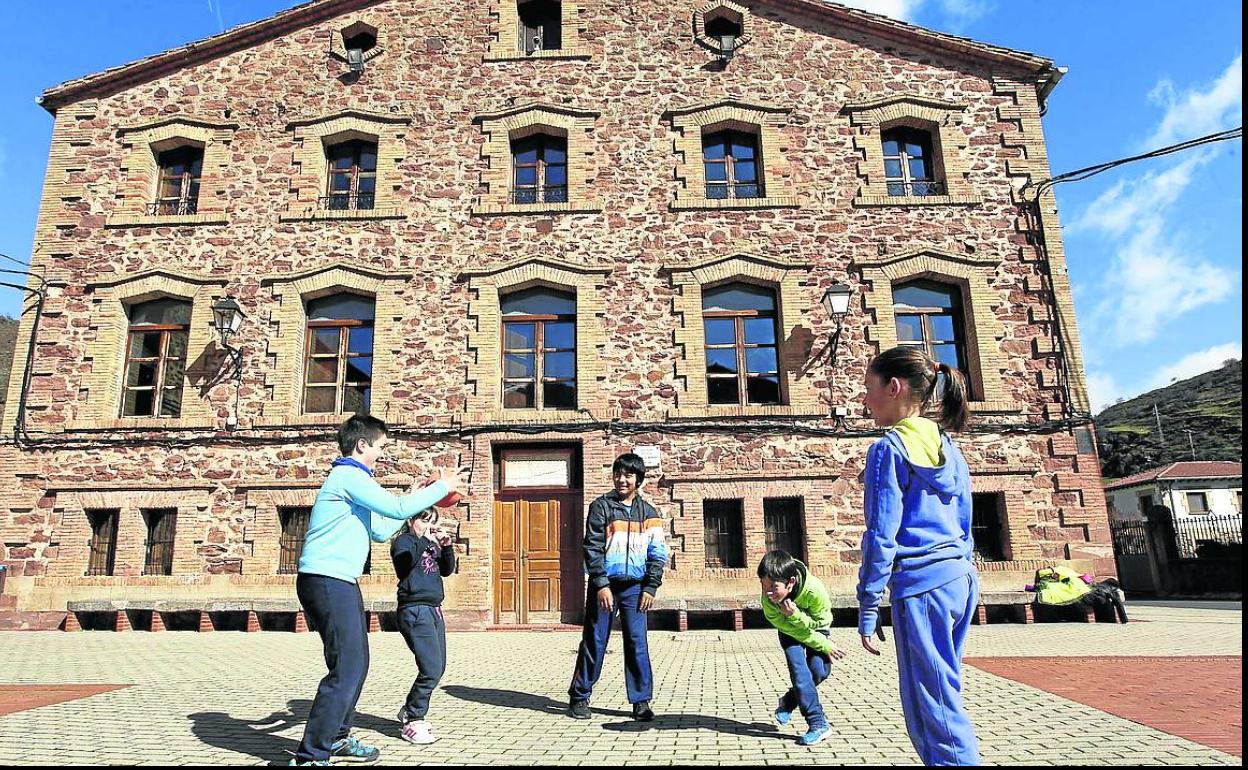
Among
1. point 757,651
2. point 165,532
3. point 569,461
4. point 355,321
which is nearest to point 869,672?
point 757,651

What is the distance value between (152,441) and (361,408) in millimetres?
3559

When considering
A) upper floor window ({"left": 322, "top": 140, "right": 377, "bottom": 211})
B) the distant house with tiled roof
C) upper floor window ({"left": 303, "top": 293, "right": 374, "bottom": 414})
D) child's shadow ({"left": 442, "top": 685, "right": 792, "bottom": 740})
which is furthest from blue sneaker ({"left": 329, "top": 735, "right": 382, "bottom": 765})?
the distant house with tiled roof

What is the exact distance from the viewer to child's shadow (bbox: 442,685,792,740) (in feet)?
15.6

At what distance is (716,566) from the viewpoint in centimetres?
1170

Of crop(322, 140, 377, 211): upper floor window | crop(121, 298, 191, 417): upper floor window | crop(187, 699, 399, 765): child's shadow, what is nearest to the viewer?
crop(187, 699, 399, 765): child's shadow

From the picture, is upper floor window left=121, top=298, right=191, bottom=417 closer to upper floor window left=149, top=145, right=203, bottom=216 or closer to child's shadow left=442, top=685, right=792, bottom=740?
upper floor window left=149, top=145, right=203, bottom=216

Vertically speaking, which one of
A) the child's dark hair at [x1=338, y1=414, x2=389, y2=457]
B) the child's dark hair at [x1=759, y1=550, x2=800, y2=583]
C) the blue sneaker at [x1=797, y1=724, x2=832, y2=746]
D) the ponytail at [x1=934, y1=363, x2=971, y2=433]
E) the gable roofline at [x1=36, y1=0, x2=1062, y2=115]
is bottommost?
the blue sneaker at [x1=797, y1=724, x2=832, y2=746]

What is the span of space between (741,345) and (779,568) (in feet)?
27.1

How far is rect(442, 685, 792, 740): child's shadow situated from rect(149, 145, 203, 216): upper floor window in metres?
12.0

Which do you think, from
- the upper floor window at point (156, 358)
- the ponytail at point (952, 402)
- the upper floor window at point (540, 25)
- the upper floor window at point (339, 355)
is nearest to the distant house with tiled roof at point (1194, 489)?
the upper floor window at point (540, 25)

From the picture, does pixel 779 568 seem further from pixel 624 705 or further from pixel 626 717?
pixel 624 705

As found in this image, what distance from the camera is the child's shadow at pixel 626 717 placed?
475 centimetres

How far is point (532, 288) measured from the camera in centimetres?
1294

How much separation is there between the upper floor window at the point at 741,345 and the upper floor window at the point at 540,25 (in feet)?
20.6
